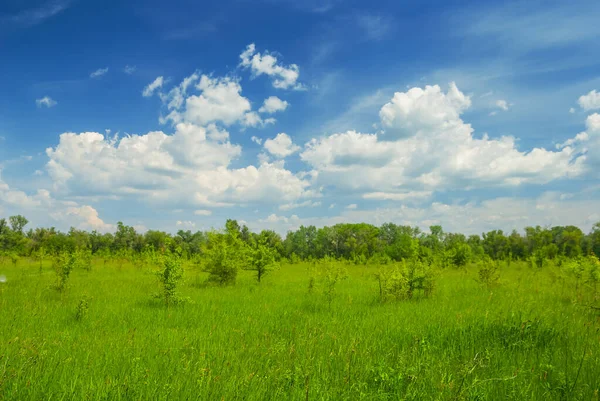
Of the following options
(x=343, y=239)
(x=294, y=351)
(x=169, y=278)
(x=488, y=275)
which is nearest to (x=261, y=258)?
(x=169, y=278)

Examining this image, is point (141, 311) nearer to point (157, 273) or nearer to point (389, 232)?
point (157, 273)

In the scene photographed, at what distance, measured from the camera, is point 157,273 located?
12508 millimetres

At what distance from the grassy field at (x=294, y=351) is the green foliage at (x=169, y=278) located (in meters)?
0.42

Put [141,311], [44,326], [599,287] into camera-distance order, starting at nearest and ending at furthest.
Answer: [44,326] → [141,311] → [599,287]

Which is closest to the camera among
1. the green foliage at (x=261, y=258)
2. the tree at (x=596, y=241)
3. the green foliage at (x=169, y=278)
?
the green foliage at (x=169, y=278)

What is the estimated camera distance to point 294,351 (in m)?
6.03

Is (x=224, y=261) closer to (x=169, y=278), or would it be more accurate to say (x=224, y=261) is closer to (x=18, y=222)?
(x=169, y=278)

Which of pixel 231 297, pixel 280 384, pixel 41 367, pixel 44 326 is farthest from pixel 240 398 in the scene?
pixel 231 297

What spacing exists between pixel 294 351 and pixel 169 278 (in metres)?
7.68

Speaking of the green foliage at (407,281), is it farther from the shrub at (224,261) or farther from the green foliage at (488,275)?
the shrub at (224,261)

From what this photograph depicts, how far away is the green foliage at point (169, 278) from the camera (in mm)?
11703

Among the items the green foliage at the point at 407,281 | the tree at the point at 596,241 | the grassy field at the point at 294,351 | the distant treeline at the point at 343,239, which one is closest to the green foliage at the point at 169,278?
the grassy field at the point at 294,351

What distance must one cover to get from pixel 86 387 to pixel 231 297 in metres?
9.33

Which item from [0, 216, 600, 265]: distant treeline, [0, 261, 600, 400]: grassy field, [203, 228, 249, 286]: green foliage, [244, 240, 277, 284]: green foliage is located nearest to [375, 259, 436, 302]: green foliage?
[0, 261, 600, 400]: grassy field
